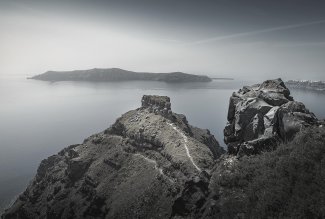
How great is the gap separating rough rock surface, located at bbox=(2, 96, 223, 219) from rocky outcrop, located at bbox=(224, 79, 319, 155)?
7.79 metres

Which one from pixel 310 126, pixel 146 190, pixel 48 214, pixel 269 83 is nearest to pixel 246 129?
pixel 310 126

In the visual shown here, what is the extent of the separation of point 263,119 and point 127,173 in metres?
52.6

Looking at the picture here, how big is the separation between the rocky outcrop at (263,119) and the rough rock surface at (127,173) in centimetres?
779

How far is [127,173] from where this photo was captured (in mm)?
85062

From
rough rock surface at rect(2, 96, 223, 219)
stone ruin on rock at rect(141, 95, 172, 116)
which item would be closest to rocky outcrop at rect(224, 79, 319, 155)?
rough rock surface at rect(2, 96, 223, 219)

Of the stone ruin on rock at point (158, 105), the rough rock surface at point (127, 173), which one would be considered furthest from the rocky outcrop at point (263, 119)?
the stone ruin on rock at point (158, 105)

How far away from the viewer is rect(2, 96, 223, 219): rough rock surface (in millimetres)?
66562

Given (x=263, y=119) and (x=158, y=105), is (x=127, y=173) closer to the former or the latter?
(x=158, y=105)

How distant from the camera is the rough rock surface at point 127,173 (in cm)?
6656

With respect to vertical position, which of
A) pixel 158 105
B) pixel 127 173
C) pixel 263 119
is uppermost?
pixel 263 119

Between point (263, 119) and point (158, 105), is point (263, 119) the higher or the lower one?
the higher one

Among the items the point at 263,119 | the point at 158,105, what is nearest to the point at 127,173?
the point at 158,105

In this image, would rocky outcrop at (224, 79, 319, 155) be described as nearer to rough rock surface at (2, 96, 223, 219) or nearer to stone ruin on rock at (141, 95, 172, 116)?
rough rock surface at (2, 96, 223, 219)

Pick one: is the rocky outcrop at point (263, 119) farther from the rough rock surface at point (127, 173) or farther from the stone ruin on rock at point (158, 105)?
the stone ruin on rock at point (158, 105)
